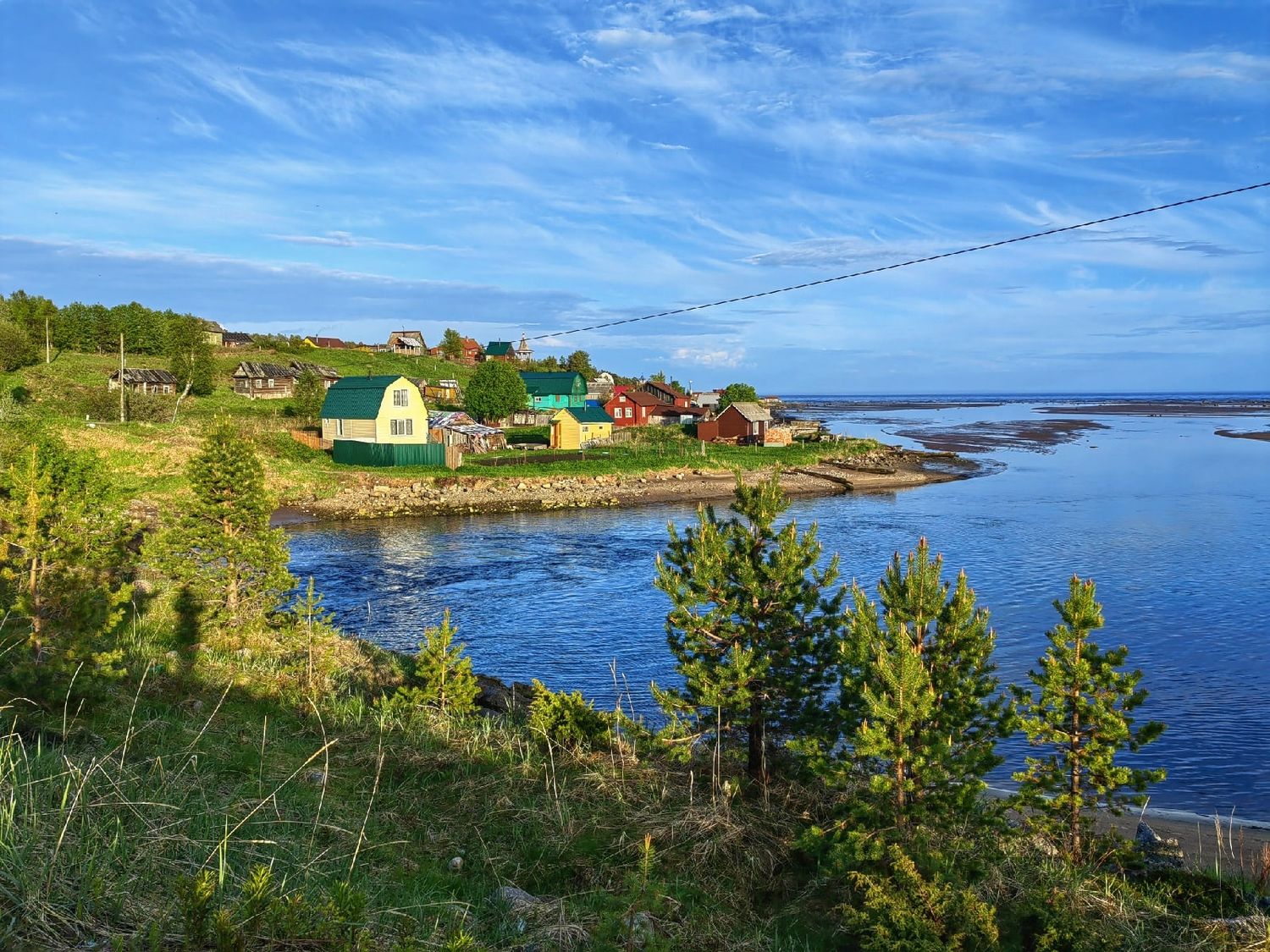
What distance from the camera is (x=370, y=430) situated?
55344 mm

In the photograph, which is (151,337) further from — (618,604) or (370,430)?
(618,604)

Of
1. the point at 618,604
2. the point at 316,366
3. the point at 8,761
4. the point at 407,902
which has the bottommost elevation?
the point at 618,604

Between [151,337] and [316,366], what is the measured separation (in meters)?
17.3

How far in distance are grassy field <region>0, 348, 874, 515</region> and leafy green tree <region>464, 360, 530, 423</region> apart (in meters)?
2.73

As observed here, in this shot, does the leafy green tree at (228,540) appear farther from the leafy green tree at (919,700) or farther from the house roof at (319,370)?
the house roof at (319,370)

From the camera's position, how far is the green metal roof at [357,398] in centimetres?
5491

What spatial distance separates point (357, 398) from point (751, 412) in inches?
1376

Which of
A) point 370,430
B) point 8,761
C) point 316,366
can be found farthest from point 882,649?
point 316,366

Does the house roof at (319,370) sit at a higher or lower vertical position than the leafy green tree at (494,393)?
higher

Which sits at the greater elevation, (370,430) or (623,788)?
(370,430)

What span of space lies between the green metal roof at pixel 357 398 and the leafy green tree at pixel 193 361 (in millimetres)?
20984

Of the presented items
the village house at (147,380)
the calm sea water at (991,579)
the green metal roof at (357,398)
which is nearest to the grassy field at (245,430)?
the village house at (147,380)

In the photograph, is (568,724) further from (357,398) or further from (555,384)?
(555,384)

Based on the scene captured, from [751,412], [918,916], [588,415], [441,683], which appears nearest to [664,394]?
[751,412]
